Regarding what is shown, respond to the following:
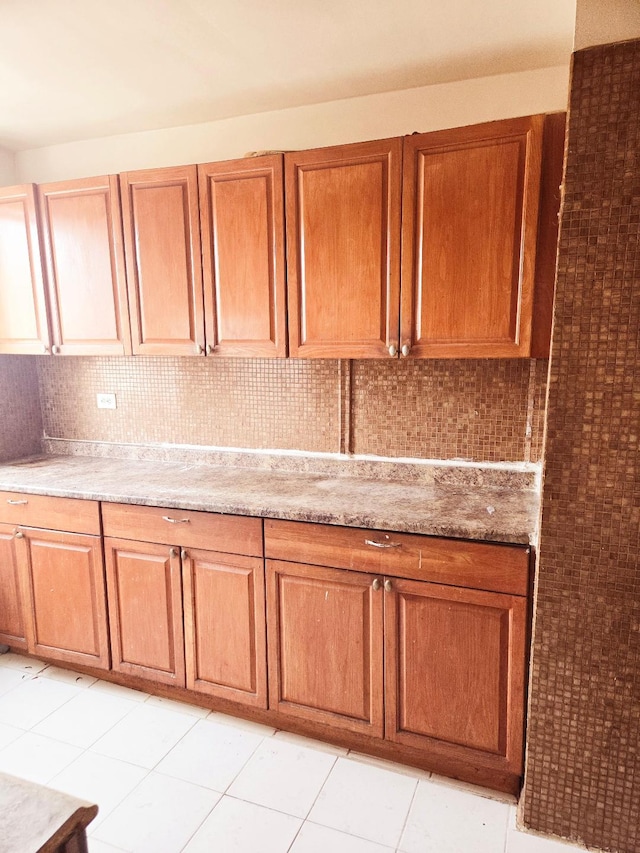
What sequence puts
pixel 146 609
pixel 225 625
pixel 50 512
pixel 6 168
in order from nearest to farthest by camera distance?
pixel 225 625
pixel 146 609
pixel 50 512
pixel 6 168

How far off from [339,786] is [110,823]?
723mm

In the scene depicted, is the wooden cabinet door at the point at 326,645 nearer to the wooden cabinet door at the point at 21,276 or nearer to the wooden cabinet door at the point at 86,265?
the wooden cabinet door at the point at 86,265

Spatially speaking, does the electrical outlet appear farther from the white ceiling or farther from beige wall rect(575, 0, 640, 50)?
beige wall rect(575, 0, 640, 50)

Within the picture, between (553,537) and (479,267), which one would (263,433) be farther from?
(553,537)

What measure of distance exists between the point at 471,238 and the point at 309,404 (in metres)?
0.95

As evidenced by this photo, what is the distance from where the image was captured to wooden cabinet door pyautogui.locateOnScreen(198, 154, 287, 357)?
1994 mm

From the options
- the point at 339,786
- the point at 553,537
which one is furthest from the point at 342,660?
the point at 553,537

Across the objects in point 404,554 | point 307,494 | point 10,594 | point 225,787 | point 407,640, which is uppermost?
point 307,494

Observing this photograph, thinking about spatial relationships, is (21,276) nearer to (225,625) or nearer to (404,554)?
(225,625)

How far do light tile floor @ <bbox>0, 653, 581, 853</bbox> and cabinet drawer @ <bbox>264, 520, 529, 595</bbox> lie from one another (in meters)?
0.71

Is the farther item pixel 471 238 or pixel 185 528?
pixel 185 528

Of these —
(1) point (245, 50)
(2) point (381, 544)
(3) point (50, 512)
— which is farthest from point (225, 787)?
(1) point (245, 50)

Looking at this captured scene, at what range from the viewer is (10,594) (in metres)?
2.39

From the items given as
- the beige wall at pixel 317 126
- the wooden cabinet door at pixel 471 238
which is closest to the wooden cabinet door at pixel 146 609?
the wooden cabinet door at pixel 471 238
